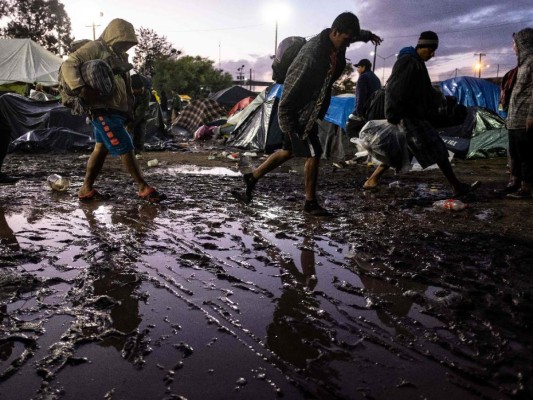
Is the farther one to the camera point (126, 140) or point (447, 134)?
point (447, 134)

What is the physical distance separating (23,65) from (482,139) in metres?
22.1

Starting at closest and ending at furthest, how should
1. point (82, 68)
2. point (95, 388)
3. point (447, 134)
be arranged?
1. point (95, 388)
2. point (82, 68)
3. point (447, 134)

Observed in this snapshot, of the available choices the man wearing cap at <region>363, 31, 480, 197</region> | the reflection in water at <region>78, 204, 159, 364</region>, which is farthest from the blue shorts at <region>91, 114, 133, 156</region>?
the man wearing cap at <region>363, 31, 480, 197</region>

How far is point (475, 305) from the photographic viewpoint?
2.04m

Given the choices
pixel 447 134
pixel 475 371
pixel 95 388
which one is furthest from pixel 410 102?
pixel 447 134

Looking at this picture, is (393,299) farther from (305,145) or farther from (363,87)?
(363,87)

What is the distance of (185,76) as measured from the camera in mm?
56375

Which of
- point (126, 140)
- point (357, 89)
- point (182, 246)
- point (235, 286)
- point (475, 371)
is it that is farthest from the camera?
point (357, 89)

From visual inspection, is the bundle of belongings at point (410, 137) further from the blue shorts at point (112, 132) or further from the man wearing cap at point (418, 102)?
the blue shorts at point (112, 132)

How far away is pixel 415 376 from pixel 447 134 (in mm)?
9358

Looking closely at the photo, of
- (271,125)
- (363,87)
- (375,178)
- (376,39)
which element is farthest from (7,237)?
(271,125)

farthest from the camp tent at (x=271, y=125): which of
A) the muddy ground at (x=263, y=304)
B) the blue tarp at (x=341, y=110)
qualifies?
the muddy ground at (x=263, y=304)

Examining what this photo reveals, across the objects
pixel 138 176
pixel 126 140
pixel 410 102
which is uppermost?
pixel 410 102

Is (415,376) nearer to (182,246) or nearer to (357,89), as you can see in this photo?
(182,246)
